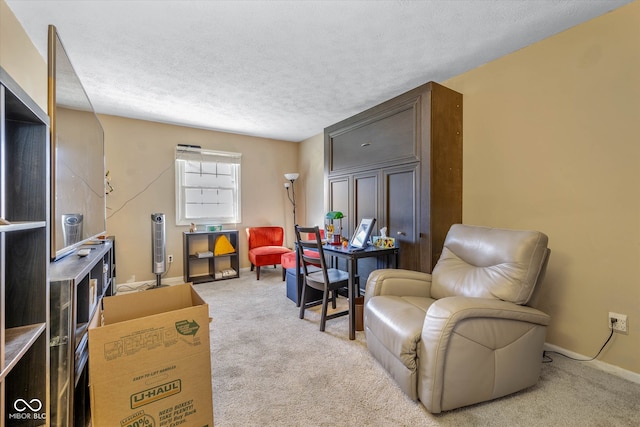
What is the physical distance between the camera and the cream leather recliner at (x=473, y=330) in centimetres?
143

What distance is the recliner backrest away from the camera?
5.39 feet

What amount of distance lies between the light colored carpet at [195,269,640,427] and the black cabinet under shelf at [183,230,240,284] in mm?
1939

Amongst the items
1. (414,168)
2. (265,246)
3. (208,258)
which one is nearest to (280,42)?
(414,168)

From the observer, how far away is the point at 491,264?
6.00 feet

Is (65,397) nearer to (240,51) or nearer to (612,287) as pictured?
(240,51)

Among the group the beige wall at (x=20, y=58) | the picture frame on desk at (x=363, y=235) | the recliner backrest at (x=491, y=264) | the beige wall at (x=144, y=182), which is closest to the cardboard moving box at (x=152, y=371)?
the recliner backrest at (x=491, y=264)

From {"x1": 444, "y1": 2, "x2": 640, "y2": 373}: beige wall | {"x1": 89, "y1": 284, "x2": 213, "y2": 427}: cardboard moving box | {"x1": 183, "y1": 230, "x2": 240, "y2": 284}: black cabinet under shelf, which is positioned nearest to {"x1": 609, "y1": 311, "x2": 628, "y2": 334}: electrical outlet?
{"x1": 444, "y1": 2, "x2": 640, "y2": 373}: beige wall

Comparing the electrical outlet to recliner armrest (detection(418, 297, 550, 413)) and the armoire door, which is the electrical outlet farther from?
the armoire door

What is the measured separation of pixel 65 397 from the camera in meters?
1.09

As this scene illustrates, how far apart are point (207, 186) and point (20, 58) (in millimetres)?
2651

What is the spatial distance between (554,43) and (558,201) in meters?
1.18

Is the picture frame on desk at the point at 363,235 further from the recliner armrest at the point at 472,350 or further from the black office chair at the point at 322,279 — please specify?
the recliner armrest at the point at 472,350

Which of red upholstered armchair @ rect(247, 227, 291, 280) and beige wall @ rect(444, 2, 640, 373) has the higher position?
beige wall @ rect(444, 2, 640, 373)

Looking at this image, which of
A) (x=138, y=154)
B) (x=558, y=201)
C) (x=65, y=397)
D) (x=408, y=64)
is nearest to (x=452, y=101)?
(x=408, y=64)
